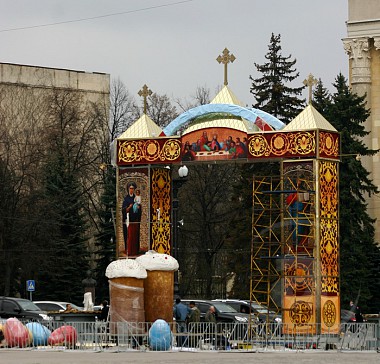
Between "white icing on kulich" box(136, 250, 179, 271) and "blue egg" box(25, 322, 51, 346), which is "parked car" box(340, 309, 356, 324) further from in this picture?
"blue egg" box(25, 322, 51, 346)

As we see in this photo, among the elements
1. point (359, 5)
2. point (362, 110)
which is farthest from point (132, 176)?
point (359, 5)

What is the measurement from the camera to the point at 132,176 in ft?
142

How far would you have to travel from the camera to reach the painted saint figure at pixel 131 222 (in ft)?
140

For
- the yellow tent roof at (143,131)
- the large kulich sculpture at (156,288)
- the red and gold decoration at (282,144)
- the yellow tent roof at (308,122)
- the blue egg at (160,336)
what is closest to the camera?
the blue egg at (160,336)

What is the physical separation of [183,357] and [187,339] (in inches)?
199

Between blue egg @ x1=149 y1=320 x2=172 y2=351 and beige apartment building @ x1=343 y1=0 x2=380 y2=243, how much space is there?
92.1ft

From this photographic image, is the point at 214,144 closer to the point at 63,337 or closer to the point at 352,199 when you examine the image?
the point at 63,337

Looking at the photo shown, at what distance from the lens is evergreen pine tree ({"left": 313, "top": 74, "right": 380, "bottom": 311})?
57.4 m

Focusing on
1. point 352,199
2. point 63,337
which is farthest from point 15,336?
point 352,199

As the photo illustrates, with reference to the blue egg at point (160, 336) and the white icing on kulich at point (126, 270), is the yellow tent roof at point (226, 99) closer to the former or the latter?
the white icing on kulich at point (126, 270)

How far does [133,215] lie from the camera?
42969 mm

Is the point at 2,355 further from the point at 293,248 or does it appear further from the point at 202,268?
the point at 202,268

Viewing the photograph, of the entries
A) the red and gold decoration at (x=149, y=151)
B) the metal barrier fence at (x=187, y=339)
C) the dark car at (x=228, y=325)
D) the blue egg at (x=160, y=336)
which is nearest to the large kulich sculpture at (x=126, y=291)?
the metal barrier fence at (x=187, y=339)

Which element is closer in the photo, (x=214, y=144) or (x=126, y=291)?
(x=126, y=291)
